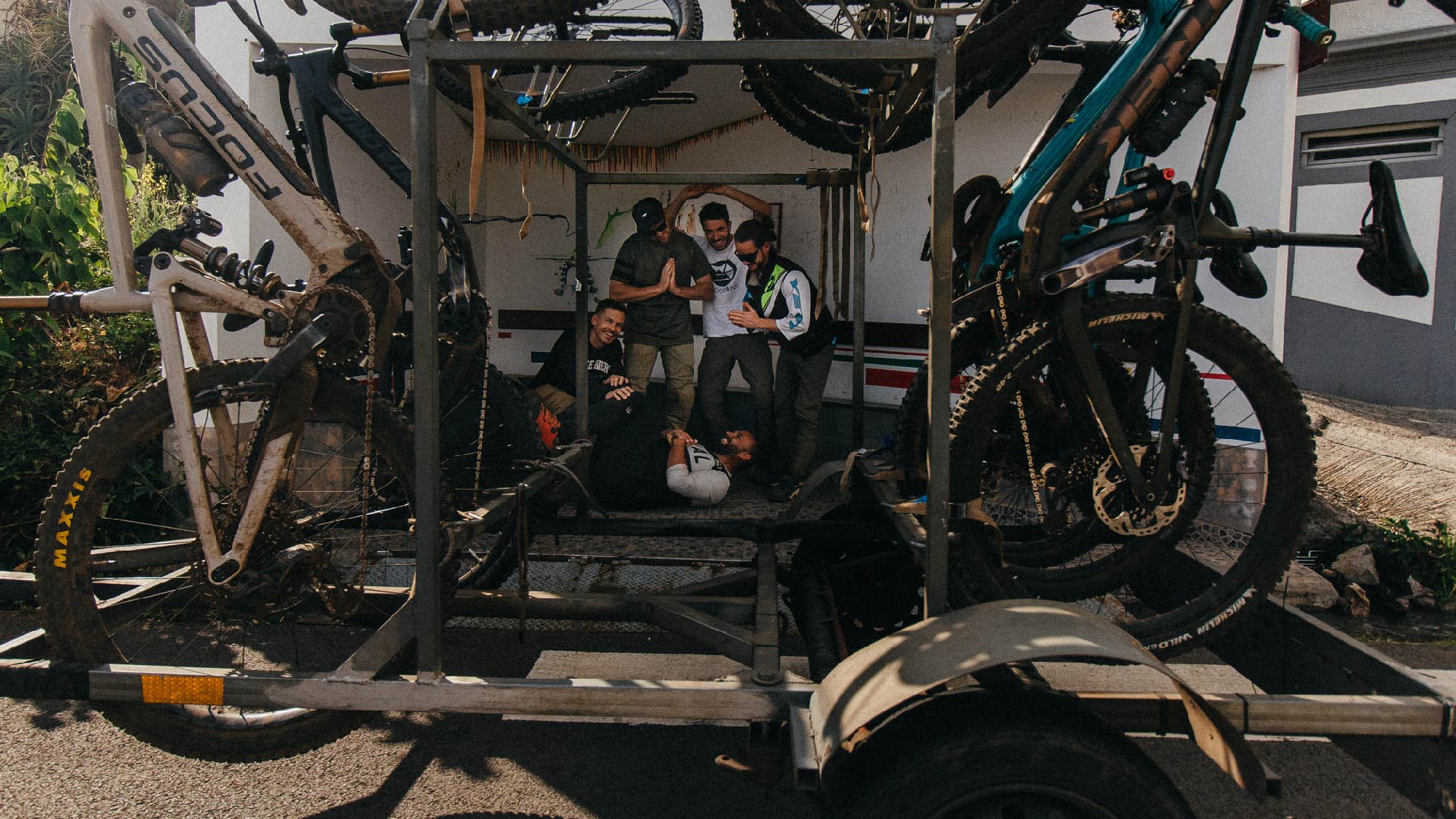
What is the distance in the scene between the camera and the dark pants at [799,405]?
6742mm

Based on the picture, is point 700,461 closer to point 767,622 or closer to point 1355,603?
point 767,622

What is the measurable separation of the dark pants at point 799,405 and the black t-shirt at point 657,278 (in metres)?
0.80

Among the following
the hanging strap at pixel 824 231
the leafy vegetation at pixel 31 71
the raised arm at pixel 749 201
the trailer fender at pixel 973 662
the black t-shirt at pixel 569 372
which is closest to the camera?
the trailer fender at pixel 973 662

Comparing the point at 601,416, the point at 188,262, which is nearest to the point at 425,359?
the point at 188,262

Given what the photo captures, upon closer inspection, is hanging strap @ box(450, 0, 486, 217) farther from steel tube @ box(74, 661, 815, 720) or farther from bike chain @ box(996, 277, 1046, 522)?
bike chain @ box(996, 277, 1046, 522)

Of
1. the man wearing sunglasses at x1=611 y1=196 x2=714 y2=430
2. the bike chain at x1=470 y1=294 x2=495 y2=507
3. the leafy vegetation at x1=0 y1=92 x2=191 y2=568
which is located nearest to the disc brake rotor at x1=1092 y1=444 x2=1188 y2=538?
the bike chain at x1=470 y1=294 x2=495 y2=507

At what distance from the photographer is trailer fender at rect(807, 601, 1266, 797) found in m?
2.00

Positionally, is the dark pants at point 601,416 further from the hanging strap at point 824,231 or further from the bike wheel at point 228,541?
the bike wheel at point 228,541

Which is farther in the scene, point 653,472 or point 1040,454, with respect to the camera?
point 653,472

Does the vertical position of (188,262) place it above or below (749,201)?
below

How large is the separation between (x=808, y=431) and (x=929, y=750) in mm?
4795

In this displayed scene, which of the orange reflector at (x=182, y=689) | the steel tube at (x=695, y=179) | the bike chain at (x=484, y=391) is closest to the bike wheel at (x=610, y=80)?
the steel tube at (x=695, y=179)

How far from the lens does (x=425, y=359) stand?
236cm

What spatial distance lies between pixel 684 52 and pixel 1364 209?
8946 millimetres
